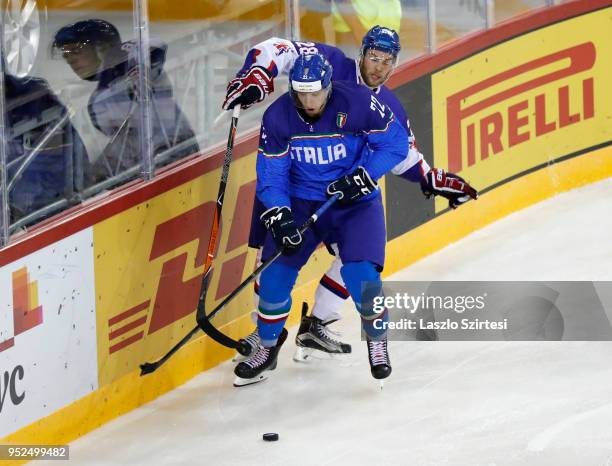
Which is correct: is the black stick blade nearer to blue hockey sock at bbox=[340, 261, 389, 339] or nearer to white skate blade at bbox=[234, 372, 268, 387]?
white skate blade at bbox=[234, 372, 268, 387]

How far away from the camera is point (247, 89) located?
A: 206 inches

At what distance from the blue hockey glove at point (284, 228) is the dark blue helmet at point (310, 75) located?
0.47m

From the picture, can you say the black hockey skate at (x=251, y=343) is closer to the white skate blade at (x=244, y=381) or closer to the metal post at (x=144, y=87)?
the white skate blade at (x=244, y=381)

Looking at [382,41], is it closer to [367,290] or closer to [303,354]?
[367,290]

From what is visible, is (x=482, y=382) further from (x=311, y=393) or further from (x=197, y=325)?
(x=197, y=325)

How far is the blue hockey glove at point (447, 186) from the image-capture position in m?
5.57

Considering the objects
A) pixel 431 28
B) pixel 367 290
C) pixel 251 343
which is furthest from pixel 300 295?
pixel 431 28

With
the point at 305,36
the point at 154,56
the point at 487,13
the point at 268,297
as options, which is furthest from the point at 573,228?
the point at 154,56

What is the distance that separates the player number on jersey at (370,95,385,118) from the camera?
519cm

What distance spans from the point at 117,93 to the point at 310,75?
2.52ft

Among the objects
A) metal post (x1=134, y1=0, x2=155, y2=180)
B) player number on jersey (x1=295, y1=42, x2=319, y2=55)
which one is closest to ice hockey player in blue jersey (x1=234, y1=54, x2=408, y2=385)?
player number on jersey (x1=295, y1=42, x2=319, y2=55)

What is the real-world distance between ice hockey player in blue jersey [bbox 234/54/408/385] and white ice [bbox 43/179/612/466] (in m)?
0.19

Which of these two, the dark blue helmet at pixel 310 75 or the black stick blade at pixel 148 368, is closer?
the dark blue helmet at pixel 310 75

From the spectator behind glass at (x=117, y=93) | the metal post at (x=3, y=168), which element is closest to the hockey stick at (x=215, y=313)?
the spectator behind glass at (x=117, y=93)
